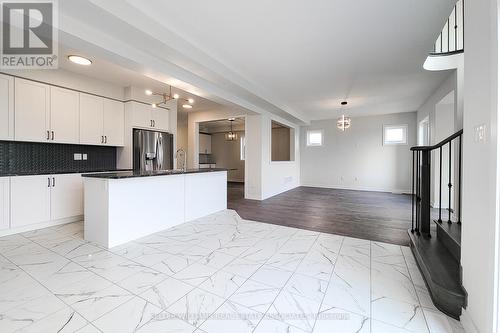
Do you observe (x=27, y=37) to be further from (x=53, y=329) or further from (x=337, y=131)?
(x=337, y=131)

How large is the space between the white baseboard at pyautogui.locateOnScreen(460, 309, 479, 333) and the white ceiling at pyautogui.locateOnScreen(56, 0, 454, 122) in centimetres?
277

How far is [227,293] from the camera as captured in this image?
1.82 m

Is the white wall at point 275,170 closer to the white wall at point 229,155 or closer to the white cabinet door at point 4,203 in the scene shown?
the white wall at point 229,155

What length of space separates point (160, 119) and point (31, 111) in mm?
2217

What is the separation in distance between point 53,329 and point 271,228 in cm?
273

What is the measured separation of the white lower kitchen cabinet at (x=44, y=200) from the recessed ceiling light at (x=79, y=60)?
193 cm

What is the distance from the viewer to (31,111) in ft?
11.4

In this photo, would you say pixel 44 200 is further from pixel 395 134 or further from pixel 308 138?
pixel 395 134

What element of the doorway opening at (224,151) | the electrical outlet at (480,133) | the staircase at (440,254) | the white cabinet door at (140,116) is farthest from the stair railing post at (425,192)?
the doorway opening at (224,151)

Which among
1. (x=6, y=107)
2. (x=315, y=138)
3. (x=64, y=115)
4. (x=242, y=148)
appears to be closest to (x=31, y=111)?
(x=6, y=107)

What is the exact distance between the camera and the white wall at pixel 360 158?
23.7 feet

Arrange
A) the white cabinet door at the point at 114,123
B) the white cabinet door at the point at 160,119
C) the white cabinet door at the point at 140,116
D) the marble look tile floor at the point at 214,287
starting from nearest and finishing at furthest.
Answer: the marble look tile floor at the point at 214,287
the white cabinet door at the point at 114,123
the white cabinet door at the point at 140,116
the white cabinet door at the point at 160,119

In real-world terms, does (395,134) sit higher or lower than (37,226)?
higher

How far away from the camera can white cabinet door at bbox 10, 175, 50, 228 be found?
10.5 feet
